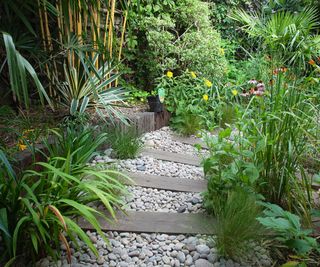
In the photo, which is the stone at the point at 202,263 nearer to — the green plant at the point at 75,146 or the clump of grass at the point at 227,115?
the green plant at the point at 75,146

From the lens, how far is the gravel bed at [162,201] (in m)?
1.82

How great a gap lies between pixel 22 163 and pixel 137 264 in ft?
2.88

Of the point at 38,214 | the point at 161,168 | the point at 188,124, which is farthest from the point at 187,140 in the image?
the point at 38,214

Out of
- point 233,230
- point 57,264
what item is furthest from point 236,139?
point 57,264

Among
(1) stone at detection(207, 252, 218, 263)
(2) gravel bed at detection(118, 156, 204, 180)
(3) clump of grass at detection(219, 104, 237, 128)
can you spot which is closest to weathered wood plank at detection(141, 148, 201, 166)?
(2) gravel bed at detection(118, 156, 204, 180)

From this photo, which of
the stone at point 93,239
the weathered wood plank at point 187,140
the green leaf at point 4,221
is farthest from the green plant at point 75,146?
the weathered wood plank at point 187,140

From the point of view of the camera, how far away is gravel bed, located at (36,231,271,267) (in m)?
1.37

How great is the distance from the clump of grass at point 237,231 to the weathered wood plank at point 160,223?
0.38 feet

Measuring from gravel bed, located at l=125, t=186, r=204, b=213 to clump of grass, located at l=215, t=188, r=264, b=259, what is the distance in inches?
13.8

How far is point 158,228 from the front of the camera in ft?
5.28

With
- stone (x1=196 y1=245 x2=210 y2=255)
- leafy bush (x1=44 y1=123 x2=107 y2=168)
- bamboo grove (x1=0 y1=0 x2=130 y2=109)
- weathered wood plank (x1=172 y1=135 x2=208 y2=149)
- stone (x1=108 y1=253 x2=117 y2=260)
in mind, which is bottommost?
stone (x1=108 y1=253 x2=117 y2=260)

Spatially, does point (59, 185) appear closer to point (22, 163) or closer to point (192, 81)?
point (22, 163)

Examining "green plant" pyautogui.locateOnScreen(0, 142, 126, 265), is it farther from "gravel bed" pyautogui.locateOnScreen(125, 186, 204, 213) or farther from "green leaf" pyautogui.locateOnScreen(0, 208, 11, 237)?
"gravel bed" pyautogui.locateOnScreen(125, 186, 204, 213)

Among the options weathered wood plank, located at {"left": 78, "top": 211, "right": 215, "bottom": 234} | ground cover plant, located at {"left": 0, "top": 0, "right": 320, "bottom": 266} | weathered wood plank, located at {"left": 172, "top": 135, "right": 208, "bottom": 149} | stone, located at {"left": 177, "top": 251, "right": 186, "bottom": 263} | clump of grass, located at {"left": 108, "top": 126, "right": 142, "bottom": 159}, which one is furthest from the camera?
weathered wood plank, located at {"left": 172, "top": 135, "right": 208, "bottom": 149}
